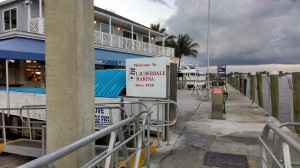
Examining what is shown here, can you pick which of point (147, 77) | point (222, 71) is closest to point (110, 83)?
point (147, 77)

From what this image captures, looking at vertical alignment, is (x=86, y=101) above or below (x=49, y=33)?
below

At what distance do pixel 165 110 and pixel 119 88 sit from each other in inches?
64.4

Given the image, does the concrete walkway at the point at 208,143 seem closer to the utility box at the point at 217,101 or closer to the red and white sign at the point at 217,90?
the utility box at the point at 217,101

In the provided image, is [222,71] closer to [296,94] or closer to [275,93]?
[275,93]

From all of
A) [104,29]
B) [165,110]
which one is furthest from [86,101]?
[104,29]

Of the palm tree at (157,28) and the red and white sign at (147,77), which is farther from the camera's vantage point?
the palm tree at (157,28)

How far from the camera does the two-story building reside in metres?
11.9

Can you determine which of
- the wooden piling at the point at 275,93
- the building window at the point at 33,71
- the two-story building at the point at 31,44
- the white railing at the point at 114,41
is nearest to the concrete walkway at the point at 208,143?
the wooden piling at the point at 275,93

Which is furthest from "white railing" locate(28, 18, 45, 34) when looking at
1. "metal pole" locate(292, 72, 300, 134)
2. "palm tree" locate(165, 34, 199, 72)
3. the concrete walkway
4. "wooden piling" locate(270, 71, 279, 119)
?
"palm tree" locate(165, 34, 199, 72)

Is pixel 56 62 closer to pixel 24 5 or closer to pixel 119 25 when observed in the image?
pixel 24 5

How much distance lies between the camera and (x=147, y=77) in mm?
6340

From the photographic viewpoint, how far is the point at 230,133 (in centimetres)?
707

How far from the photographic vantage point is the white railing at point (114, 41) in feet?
48.2

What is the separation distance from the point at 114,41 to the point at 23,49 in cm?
961
